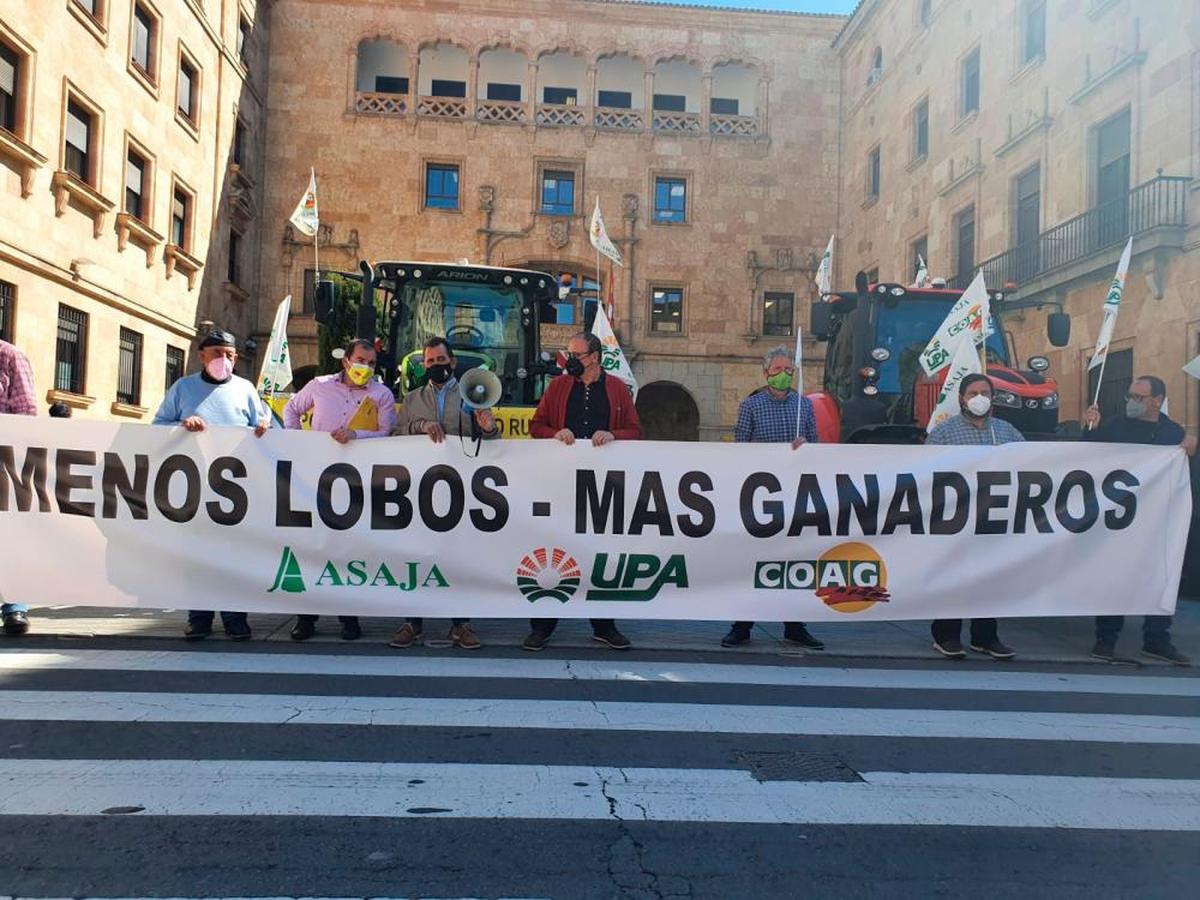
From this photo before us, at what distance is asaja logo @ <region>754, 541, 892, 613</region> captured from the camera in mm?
6180

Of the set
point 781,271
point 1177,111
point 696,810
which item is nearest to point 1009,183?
point 1177,111

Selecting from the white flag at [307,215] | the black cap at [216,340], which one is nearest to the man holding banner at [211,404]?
the black cap at [216,340]

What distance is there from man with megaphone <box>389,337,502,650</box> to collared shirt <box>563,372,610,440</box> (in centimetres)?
56

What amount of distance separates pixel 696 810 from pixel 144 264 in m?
20.4

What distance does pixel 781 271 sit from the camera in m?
28.6

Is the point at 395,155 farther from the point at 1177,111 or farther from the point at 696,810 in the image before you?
the point at 696,810

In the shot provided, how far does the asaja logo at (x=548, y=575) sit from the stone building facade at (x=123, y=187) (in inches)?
510

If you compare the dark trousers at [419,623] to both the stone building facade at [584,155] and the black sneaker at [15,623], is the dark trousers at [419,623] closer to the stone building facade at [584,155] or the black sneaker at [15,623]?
the black sneaker at [15,623]

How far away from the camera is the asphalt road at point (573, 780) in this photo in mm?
2820

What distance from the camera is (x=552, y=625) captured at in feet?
20.4

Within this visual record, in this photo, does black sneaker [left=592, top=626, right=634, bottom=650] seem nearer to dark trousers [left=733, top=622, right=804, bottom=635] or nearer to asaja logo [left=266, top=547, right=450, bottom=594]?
dark trousers [left=733, top=622, right=804, bottom=635]

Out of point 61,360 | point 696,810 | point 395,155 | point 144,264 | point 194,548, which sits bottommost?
point 696,810

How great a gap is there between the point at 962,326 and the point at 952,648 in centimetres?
305

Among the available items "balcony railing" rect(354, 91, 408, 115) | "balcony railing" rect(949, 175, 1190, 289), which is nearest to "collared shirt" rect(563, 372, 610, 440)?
"balcony railing" rect(949, 175, 1190, 289)
